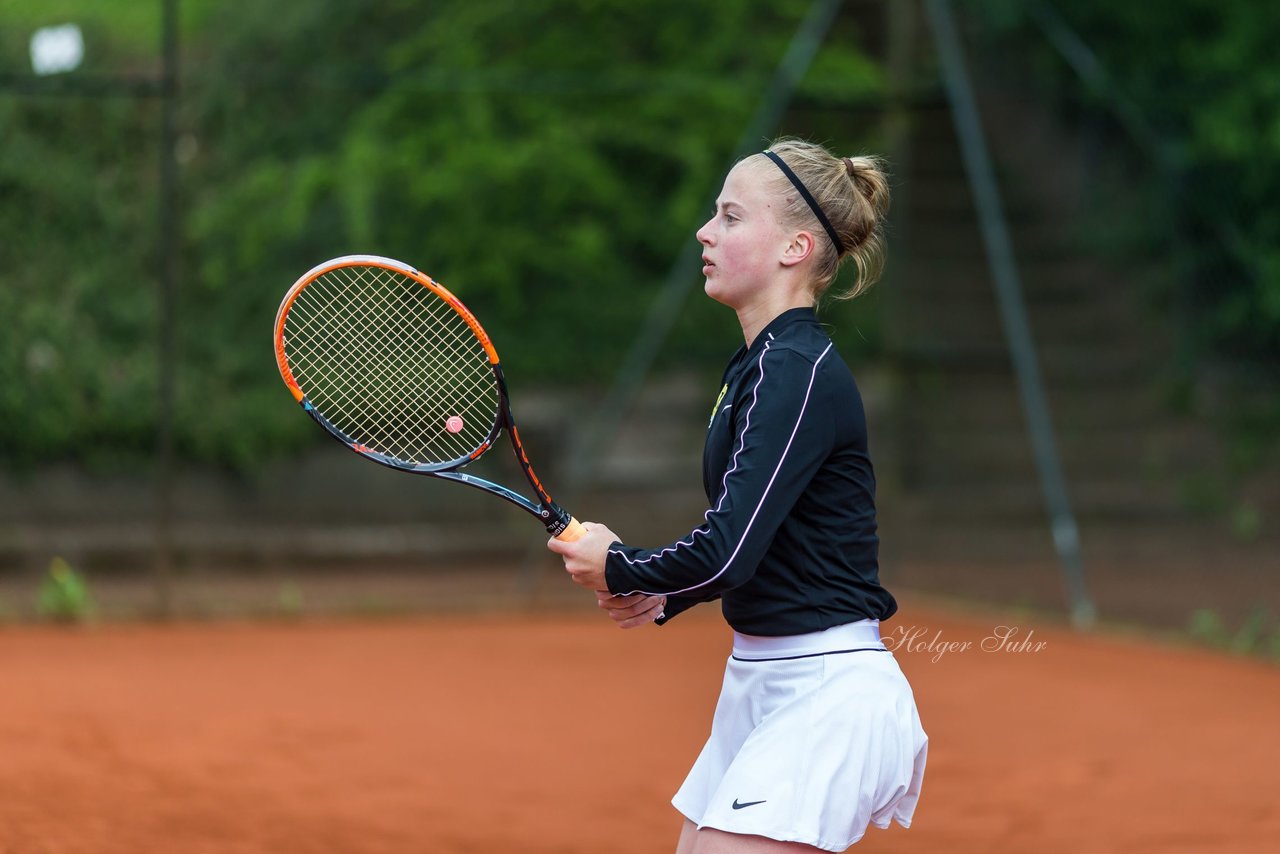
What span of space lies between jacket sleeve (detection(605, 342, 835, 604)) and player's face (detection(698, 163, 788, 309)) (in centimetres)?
17

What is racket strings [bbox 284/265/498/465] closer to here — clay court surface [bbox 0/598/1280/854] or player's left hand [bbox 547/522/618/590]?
player's left hand [bbox 547/522/618/590]

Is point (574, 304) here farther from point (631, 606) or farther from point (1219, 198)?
point (631, 606)

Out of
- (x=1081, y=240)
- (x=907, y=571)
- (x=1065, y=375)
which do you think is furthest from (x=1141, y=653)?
(x=1081, y=240)

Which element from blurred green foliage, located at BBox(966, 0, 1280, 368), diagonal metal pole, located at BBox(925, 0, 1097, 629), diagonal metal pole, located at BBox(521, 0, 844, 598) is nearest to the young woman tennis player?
diagonal metal pole, located at BBox(925, 0, 1097, 629)

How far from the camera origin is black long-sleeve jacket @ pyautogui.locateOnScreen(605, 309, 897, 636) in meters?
2.48

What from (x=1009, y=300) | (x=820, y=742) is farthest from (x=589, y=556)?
(x=1009, y=300)

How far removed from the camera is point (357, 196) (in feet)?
29.8

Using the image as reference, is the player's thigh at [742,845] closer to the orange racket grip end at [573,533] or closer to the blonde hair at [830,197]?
the orange racket grip end at [573,533]

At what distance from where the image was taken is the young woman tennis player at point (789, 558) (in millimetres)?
2498

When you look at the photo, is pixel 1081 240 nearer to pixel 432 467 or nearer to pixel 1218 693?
pixel 1218 693

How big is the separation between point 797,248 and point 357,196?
22.1 ft

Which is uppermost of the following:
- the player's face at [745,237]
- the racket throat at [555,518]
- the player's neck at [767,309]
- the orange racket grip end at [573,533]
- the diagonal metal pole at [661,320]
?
the diagonal metal pole at [661,320]

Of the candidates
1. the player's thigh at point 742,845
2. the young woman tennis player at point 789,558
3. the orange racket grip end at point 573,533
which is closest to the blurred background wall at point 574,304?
the orange racket grip end at point 573,533

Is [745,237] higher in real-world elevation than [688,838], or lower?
higher
